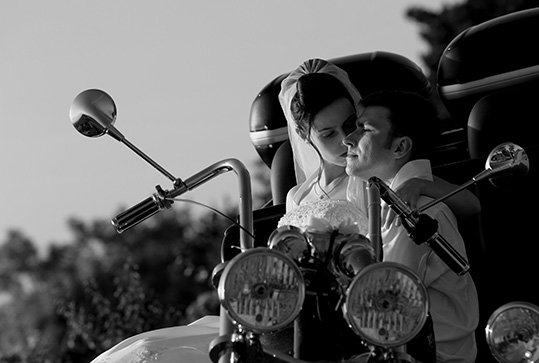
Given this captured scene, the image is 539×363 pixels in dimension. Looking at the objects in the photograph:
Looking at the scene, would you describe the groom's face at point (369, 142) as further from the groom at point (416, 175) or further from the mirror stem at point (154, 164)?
the mirror stem at point (154, 164)

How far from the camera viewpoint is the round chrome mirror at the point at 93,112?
3.67 meters

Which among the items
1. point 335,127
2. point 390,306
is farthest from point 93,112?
point 335,127

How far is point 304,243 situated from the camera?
3.17 m

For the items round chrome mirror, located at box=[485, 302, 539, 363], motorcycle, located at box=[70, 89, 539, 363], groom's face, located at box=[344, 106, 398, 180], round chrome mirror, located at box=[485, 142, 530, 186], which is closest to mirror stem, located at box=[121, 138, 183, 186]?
motorcycle, located at box=[70, 89, 539, 363]

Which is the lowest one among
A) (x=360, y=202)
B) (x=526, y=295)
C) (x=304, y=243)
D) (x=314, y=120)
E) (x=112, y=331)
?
(x=112, y=331)

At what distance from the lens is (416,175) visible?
438 centimetres


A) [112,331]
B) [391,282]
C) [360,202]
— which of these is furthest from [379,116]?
[112,331]

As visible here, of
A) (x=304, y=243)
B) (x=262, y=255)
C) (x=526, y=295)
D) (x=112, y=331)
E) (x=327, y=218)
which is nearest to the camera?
(x=262, y=255)

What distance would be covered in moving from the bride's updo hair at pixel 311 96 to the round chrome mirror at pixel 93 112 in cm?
156

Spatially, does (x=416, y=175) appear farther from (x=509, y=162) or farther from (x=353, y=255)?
(x=353, y=255)

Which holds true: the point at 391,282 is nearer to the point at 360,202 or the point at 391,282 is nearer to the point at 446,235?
the point at 446,235

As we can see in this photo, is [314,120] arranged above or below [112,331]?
above

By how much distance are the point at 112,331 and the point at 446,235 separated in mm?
5069

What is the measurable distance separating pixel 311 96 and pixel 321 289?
2086mm
